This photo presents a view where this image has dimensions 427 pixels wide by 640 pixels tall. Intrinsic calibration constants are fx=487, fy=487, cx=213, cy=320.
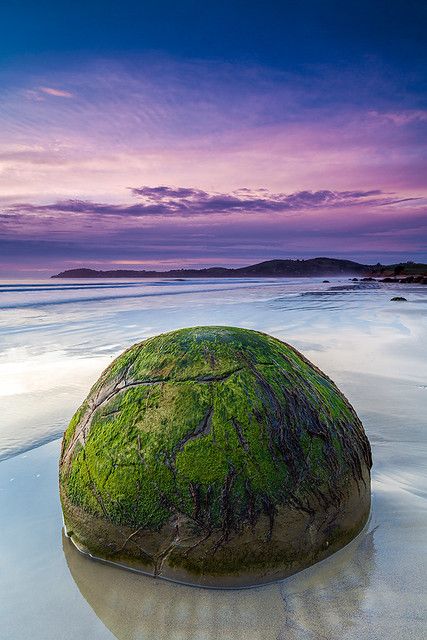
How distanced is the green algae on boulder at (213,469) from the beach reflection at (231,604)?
0.06 metres

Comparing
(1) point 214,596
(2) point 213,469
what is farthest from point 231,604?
(2) point 213,469

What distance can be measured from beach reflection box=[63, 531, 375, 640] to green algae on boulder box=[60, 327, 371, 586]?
0.06 metres

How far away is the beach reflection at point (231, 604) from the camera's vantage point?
2.08 meters

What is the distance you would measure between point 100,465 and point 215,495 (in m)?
0.66

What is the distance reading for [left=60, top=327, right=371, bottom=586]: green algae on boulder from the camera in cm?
233

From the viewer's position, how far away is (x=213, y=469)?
236cm

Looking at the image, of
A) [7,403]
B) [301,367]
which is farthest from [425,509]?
[7,403]

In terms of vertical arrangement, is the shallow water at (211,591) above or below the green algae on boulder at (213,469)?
below

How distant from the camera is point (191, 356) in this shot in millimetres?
2748

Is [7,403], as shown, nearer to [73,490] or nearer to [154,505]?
[73,490]

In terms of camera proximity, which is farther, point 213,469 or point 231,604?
point 213,469

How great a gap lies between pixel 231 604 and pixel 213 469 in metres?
0.60

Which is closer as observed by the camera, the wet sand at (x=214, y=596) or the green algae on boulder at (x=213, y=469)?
the wet sand at (x=214, y=596)

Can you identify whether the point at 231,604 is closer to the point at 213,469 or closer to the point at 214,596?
the point at 214,596
